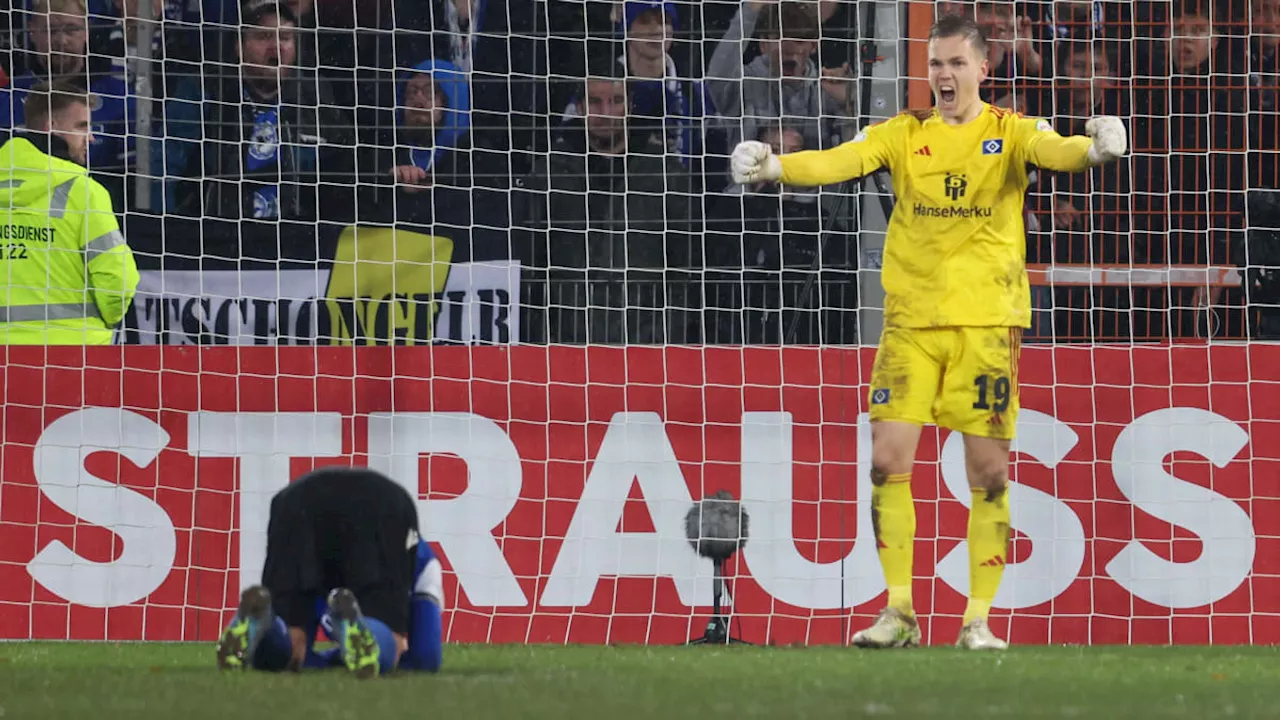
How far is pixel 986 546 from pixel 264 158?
3810 mm

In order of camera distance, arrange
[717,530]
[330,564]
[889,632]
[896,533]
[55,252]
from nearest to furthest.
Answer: [330,564]
[889,632]
[896,533]
[717,530]
[55,252]

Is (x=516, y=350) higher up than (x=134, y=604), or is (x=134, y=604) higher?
(x=516, y=350)

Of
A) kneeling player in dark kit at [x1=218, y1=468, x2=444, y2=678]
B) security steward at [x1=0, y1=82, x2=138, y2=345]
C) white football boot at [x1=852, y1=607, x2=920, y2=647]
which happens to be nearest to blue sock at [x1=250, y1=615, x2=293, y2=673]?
kneeling player in dark kit at [x1=218, y1=468, x2=444, y2=678]

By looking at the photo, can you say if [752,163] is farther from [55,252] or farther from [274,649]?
[55,252]

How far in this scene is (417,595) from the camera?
5.07 meters

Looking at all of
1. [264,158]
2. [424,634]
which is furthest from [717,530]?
[264,158]

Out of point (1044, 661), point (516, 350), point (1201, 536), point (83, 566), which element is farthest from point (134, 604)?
point (1201, 536)

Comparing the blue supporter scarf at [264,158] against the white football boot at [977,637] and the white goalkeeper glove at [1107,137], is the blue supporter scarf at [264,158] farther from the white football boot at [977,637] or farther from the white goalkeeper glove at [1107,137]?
the white goalkeeper glove at [1107,137]

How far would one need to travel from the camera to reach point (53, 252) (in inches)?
303

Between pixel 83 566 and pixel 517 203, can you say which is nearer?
pixel 83 566

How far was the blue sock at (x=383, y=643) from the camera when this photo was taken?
4.79 m

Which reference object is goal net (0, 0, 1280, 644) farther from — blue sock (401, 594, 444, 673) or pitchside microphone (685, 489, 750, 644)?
blue sock (401, 594, 444, 673)

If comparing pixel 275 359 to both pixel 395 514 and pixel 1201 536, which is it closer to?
pixel 395 514

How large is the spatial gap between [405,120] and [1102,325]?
3.01m
